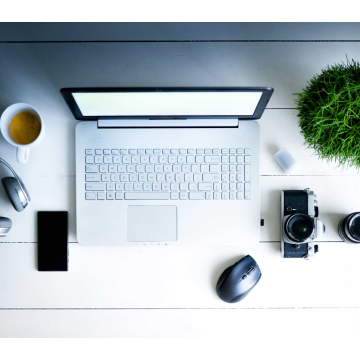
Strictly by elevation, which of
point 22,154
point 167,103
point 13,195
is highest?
point 167,103

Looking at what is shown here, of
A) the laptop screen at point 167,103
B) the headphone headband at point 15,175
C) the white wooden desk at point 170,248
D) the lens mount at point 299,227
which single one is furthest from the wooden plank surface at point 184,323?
the laptop screen at point 167,103

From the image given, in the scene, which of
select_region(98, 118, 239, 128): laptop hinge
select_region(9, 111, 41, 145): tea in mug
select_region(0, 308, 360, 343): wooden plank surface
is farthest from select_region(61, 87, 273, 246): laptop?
select_region(0, 308, 360, 343): wooden plank surface

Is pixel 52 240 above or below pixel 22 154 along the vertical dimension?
below

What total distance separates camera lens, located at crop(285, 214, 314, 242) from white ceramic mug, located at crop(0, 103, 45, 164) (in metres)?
0.69

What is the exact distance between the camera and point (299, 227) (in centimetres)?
80

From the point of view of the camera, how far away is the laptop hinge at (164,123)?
80cm

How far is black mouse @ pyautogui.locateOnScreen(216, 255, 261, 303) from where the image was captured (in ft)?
2.67

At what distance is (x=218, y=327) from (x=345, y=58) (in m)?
0.84

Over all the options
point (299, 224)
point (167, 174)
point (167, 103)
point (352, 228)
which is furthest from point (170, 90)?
point (352, 228)

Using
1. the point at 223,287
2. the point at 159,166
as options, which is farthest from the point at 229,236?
the point at 159,166

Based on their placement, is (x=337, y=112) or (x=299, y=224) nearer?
(x=337, y=112)

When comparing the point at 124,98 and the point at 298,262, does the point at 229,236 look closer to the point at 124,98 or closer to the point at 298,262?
the point at 298,262

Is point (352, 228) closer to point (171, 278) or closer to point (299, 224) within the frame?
point (299, 224)

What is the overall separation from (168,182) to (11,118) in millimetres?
451
